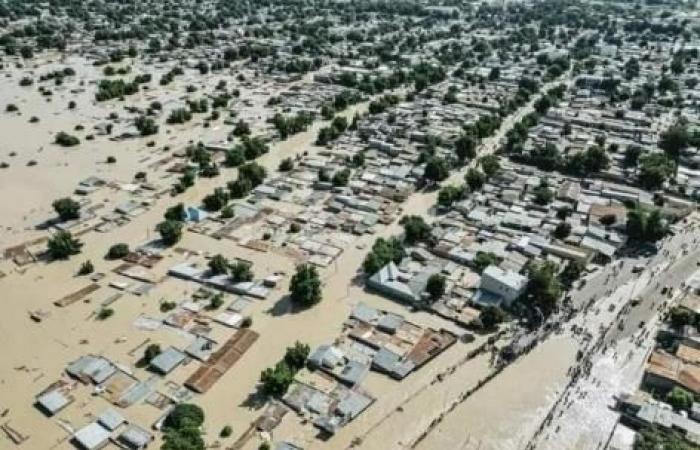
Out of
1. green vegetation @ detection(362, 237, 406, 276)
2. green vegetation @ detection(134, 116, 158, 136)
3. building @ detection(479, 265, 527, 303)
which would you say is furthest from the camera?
green vegetation @ detection(134, 116, 158, 136)

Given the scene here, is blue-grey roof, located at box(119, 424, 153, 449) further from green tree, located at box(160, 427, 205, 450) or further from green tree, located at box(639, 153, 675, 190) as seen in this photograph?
green tree, located at box(639, 153, 675, 190)

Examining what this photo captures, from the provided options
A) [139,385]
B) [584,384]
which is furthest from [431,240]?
[139,385]

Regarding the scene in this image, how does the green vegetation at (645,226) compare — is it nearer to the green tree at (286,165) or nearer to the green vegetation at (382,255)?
the green vegetation at (382,255)

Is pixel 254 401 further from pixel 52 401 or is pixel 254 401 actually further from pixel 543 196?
pixel 543 196

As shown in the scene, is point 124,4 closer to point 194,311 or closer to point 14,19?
point 14,19

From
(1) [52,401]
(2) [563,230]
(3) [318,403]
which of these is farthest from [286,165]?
(1) [52,401]

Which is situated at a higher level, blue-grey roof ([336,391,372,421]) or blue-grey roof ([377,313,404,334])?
blue-grey roof ([377,313,404,334])

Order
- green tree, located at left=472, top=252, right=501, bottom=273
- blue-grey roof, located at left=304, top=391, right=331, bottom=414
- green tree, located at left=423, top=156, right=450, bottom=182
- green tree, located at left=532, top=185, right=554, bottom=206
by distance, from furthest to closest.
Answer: green tree, located at left=423, top=156, right=450, bottom=182 → green tree, located at left=532, top=185, right=554, bottom=206 → green tree, located at left=472, top=252, right=501, bottom=273 → blue-grey roof, located at left=304, top=391, right=331, bottom=414

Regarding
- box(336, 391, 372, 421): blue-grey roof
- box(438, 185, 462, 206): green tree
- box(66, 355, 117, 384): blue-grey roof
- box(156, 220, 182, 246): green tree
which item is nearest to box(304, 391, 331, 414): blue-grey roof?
box(336, 391, 372, 421): blue-grey roof
